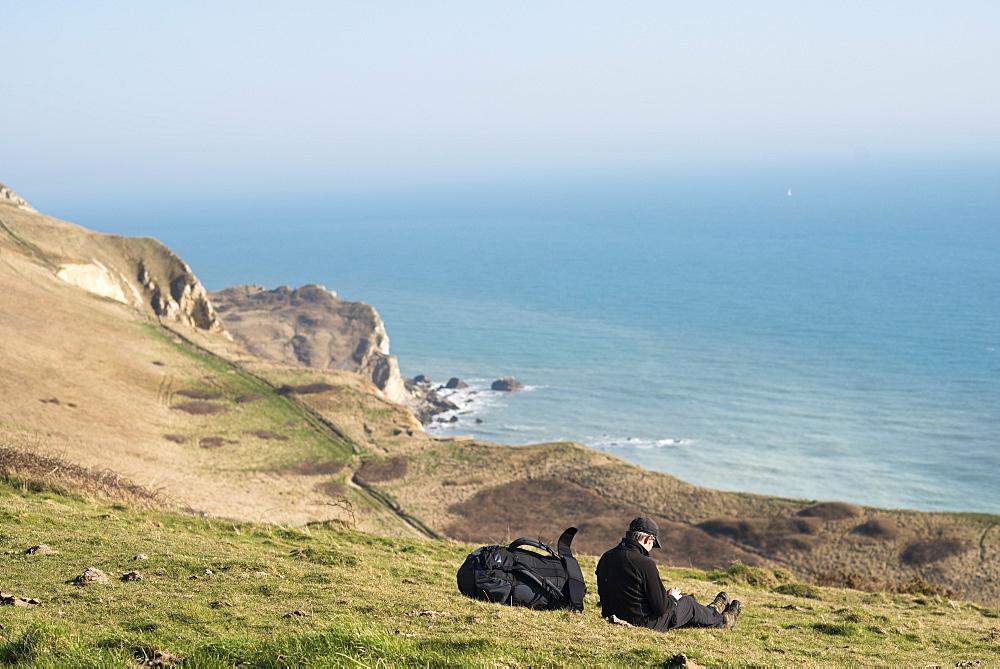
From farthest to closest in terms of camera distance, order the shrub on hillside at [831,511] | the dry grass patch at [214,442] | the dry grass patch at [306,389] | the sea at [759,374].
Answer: the sea at [759,374], the dry grass patch at [306,389], the dry grass patch at [214,442], the shrub on hillside at [831,511]

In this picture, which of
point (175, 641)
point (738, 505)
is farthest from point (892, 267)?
point (175, 641)

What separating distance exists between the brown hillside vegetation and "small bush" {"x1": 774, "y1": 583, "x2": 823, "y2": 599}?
827cm

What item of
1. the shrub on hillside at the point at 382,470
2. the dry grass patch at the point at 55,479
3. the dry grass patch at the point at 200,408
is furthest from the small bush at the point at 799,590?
the dry grass patch at the point at 200,408

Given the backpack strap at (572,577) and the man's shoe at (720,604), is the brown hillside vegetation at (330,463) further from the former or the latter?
the backpack strap at (572,577)

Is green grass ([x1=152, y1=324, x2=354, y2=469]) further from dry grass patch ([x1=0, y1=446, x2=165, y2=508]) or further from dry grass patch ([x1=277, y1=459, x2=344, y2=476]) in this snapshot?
dry grass patch ([x1=0, y1=446, x2=165, y2=508])

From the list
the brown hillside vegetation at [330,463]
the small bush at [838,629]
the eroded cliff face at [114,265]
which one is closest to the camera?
the small bush at [838,629]

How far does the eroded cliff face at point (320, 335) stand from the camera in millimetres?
110250

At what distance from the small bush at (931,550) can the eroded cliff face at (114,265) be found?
62829 millimetres

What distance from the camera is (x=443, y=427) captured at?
335 ft

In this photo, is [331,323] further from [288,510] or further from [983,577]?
[983,577]

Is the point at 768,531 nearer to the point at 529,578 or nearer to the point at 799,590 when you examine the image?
the point at 799,590

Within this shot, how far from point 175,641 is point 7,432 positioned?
3388 centimetres

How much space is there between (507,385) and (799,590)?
102 m

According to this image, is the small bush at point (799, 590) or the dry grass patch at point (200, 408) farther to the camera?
the dry grass patch at point (200, 408)
